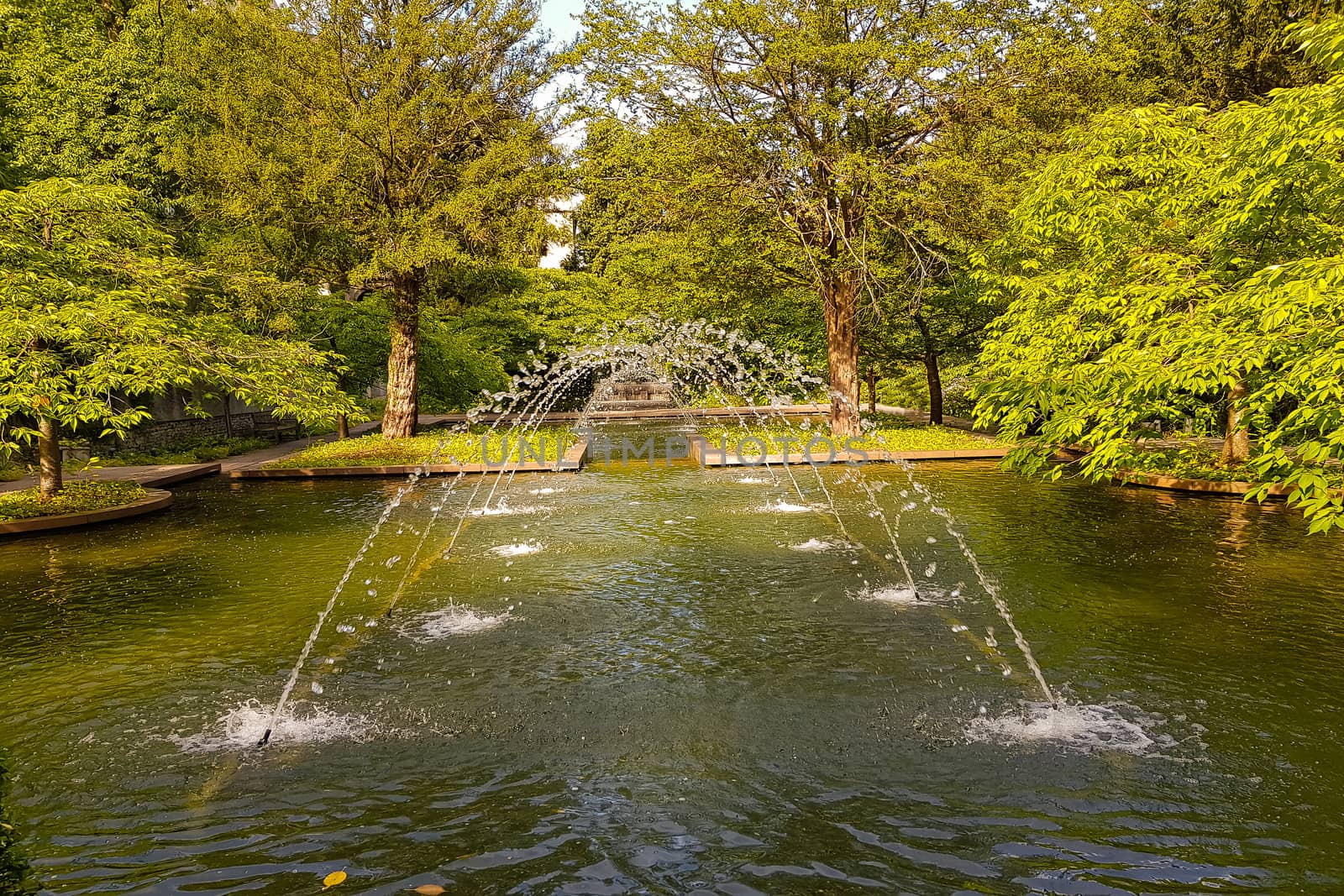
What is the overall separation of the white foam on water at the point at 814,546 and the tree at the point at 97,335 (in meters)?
9.75

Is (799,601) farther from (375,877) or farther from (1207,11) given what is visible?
(1207,11)

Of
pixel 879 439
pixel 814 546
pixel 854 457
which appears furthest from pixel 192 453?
pixel 814 546

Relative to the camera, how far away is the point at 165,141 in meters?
28.1

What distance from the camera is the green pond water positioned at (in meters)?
5.04

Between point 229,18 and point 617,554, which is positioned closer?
point 617,554

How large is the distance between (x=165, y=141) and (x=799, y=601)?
28412 mm

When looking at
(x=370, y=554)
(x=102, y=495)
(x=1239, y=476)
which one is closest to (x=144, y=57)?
(x=102, y=495)

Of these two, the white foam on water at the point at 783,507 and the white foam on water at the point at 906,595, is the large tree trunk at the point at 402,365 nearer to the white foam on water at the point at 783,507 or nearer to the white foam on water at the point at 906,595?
the white foam on water at the point at 783,507

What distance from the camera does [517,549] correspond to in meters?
13.4

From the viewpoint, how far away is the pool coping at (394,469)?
22.4 meters

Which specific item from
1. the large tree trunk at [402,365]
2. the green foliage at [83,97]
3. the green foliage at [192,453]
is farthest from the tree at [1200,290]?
the green foliage at [83,97]

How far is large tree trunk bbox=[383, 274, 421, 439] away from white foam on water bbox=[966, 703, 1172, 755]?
81.6ft

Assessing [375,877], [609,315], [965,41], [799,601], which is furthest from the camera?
[609,315]

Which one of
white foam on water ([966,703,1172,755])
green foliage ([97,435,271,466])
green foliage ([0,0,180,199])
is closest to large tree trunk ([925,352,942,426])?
green foliage ([97,435,271,466])
